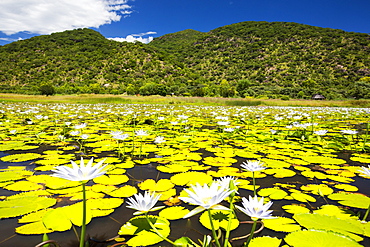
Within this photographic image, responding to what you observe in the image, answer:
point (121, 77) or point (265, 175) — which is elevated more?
point (121, 77)

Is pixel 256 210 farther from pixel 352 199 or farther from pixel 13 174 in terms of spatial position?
pixel 13 174

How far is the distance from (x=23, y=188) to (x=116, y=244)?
1.16 meters

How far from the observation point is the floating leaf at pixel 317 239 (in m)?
0.88

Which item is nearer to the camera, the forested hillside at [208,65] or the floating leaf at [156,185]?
the floating leaf at [156,185]

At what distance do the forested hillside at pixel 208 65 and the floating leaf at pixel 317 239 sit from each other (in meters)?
28.0

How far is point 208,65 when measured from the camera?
197 feet

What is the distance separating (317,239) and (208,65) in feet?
205

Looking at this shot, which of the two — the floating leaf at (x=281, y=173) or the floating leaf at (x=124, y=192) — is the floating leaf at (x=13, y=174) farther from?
the floating leaf at (x=281, y=173)

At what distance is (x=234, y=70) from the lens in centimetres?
5322

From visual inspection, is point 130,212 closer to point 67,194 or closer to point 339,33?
point 67,194

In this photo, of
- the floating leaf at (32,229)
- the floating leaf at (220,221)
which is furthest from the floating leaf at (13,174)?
the floating leaf at (220,221)

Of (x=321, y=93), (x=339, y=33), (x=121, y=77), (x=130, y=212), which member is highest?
(x=339, y=33)

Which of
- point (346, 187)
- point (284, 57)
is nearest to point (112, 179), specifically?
point (346, 187)

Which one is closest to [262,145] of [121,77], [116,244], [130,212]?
[130,212]
